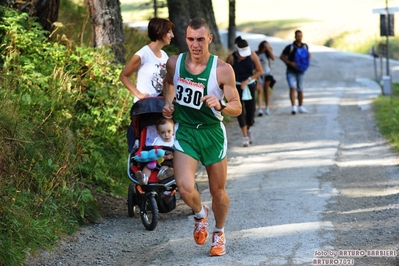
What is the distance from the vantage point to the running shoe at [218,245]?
24.7 ft

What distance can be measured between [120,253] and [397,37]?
4217 centimetres

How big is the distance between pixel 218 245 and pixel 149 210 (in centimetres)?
163

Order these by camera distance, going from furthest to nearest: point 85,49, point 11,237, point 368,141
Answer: point 368,141, point 85,49, point 11,237

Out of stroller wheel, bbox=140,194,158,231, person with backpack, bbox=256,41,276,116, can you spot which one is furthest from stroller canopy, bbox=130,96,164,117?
person with backpack, bbox=256,41,276,116

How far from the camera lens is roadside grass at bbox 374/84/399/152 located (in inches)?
595

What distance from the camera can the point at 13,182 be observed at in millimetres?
7973

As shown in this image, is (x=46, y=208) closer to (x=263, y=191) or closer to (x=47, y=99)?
(x=47, y=99)

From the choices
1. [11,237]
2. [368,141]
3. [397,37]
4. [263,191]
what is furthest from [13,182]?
[397,37]

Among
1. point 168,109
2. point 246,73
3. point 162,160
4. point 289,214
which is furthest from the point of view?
point 246,73

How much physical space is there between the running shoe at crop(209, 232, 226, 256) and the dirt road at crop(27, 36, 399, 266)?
3.1 inches

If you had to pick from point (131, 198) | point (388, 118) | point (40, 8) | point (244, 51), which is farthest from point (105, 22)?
point (388, 118)

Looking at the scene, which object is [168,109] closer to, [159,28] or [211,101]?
[211,101]

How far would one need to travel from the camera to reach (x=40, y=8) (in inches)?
497

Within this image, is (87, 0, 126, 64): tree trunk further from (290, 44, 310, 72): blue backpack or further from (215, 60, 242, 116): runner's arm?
(290, 44, 310, 72): blue backpack
